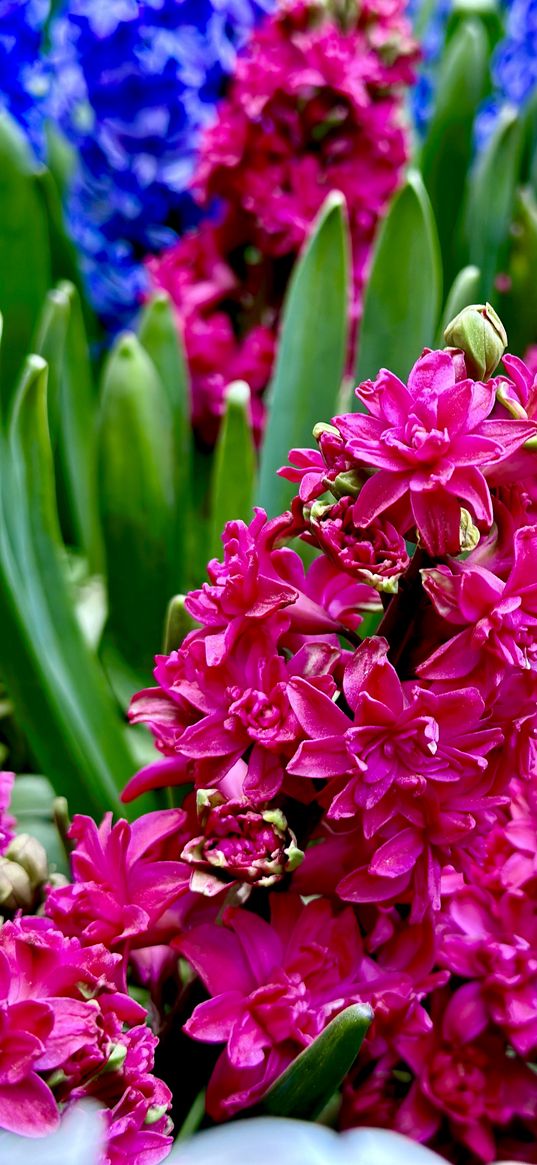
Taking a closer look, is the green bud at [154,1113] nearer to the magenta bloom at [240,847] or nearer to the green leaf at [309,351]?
the magenta bloom at [240,847]

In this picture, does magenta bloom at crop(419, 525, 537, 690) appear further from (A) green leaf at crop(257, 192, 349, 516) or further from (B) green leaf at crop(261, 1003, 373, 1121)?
(A) green leaf at crop(257, 192, 349, 516)

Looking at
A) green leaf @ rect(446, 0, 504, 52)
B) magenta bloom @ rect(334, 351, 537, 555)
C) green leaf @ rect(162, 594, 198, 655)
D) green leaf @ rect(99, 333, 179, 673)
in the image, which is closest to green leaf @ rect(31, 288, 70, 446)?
green leaf @ rect(99, 333, 179, 673)

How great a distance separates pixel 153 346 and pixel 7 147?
16 centimetres

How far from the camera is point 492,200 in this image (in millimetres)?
823

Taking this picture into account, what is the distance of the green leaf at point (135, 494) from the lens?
0.69m

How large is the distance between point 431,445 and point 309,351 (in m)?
0.35

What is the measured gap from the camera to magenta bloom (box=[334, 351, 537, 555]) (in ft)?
1.03

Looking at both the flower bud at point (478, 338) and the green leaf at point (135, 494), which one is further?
the green leaf at point (135, 494)

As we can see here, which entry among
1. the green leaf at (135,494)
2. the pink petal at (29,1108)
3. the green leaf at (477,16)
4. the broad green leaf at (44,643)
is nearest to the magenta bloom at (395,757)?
the pink petal at (29,1108)

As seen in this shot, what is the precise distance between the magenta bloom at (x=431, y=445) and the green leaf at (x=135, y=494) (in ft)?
1.23

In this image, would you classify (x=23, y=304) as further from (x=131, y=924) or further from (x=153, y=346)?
(x=131, y=924)

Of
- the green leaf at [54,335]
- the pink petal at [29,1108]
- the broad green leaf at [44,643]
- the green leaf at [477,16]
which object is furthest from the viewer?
the green leaf at [477,16]

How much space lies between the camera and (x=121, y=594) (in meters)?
0.70

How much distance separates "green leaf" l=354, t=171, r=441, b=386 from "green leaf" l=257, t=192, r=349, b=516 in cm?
2
